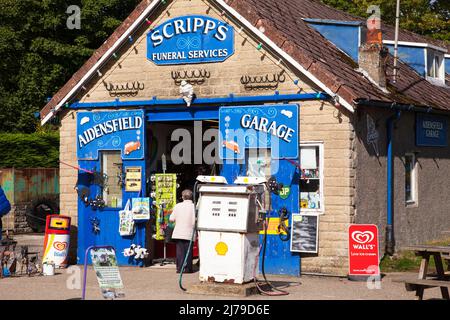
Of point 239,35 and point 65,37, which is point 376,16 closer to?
point 239,35

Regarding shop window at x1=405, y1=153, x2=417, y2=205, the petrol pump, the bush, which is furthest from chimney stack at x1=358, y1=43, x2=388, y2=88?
the bush

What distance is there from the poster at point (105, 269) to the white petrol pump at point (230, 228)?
1.88 metres

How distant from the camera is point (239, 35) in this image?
60.4 ft

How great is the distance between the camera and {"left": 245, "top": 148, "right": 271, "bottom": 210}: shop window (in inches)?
717

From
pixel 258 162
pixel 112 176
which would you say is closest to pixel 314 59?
pixel 258 162

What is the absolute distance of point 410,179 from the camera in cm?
2077

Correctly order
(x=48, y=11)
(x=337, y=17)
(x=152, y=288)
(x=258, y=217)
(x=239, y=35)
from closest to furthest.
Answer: (x=258, y=217) < (x=152, y=288) < (x=239, y=35) < (x=337, y=17) < (x=48, y=11)

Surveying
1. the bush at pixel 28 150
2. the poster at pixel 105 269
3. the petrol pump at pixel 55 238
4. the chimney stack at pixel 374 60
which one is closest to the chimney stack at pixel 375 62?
the chimney stack at pixel 374 60

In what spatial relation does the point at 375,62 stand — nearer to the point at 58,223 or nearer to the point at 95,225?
the point at 95,225

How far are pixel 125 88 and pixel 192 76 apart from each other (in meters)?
1.66

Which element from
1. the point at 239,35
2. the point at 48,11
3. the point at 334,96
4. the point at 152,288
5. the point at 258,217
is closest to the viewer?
the point at 258,217

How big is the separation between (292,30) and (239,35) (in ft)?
4.64
